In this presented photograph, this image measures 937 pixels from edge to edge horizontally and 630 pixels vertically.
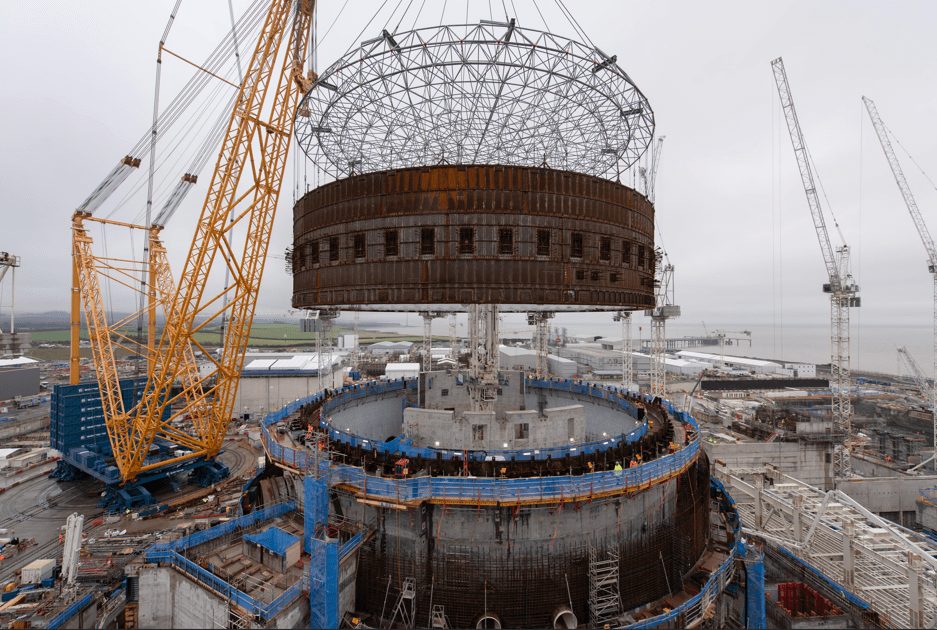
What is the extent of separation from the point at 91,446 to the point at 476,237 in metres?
48.5

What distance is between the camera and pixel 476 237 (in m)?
25.0

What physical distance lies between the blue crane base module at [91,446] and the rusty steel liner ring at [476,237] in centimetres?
3081

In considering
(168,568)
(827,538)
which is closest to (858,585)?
(827,538)

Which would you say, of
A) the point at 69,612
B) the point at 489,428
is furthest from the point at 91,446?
the point at 489,428

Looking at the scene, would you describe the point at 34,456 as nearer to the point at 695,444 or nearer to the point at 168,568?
the point at 168,568

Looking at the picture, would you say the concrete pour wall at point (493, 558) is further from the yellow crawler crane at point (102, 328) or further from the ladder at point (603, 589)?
the yellow crawler crane at point (102, 328)

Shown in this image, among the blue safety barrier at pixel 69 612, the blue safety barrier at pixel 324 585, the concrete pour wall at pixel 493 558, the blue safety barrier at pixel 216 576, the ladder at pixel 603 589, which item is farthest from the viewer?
the blue safety barrier at pixel 69 612

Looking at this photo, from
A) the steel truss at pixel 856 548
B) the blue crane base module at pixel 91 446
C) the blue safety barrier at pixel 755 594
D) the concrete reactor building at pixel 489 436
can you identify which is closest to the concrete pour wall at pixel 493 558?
the concrete reactor building at pixel 489 436

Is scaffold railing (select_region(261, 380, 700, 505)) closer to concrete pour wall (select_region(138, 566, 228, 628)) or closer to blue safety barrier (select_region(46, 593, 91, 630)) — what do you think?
concrete pour wall (select_region(138, 566, 228, 628))

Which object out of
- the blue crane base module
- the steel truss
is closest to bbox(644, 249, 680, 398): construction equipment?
the steel truss

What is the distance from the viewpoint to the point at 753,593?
21.9 metres

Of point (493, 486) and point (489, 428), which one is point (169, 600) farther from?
point (489, 428)

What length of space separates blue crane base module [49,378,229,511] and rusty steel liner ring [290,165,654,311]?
30805mm

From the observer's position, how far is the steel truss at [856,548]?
76.8 feet
